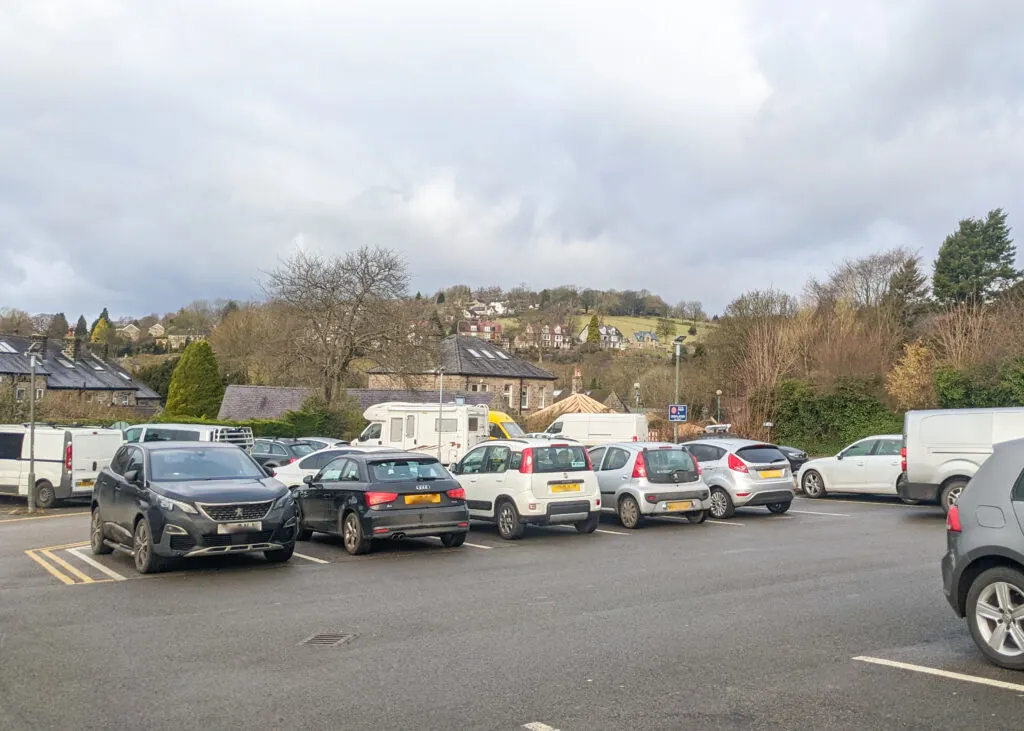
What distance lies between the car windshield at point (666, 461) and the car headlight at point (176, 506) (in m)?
8.85

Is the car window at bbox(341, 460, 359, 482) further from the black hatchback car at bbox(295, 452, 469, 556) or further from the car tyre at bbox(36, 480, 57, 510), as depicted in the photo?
the car tyre at bbox(36, 480, 57, 510)

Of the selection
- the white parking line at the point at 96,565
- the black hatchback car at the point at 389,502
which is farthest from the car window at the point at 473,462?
the white parking line at the point at 96,565

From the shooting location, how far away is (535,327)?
107062mm

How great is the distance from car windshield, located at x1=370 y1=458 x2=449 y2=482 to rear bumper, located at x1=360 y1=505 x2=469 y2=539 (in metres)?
0.57

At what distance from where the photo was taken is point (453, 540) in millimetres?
14578

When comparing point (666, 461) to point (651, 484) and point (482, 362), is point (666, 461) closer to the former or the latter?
point (651, 484)

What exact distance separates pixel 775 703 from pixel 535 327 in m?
101

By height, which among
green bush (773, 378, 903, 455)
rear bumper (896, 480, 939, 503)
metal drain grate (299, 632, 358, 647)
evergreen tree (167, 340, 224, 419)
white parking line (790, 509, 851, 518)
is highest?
evergreen tree (167, 340, 224, 419)

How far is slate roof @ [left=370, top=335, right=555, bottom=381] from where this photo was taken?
71.9m

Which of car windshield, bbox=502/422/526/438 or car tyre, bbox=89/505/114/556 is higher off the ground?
car windshield, bbox=502/422/526/438

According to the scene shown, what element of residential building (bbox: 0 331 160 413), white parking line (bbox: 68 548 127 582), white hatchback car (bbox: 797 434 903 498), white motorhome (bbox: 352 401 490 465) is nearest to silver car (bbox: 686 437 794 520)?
white hatchback car (bbox: 797 434 903 498)

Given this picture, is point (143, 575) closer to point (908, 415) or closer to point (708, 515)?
point (708, 515)

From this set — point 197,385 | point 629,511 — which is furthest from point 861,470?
point 197,385

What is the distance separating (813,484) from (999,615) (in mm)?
18319
